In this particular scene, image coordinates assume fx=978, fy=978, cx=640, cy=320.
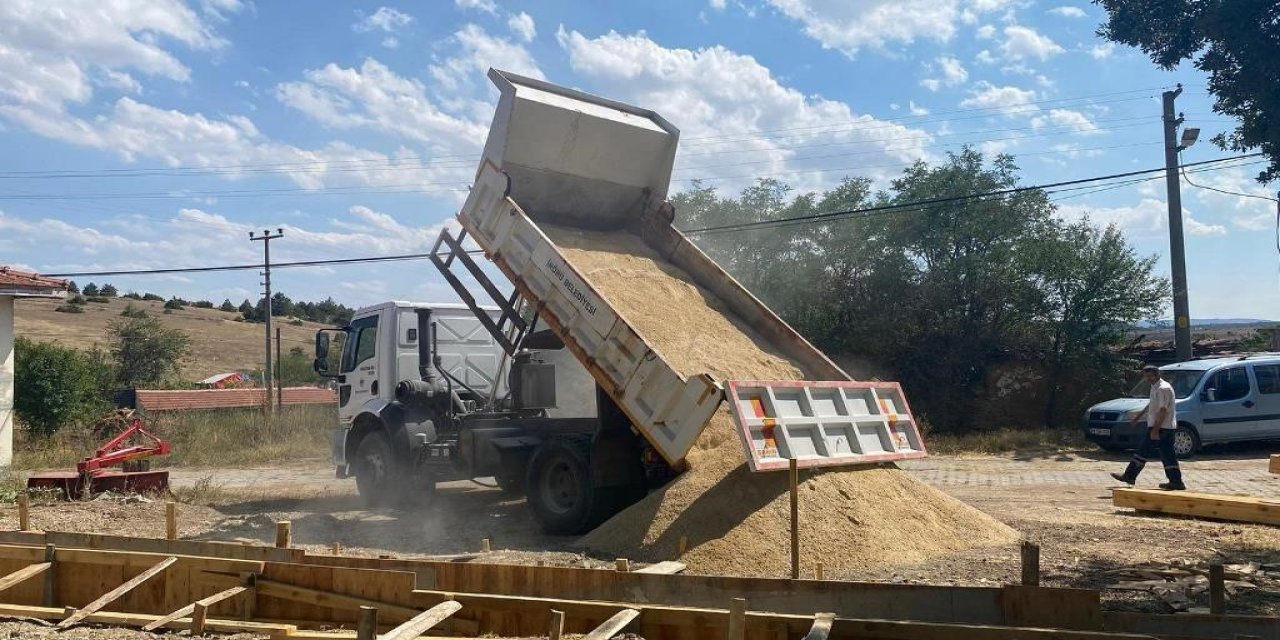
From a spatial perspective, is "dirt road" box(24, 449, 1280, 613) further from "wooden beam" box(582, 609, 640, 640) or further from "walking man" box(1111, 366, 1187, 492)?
"wooden beam" box(582, 609, 640, 640)

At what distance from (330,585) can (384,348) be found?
722 centimetres

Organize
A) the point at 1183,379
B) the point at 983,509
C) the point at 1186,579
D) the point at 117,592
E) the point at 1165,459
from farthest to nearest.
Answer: the point at 1183,379, the point at 1165,459, the point at 983,509, the point at 1186,579, the point at 117,592

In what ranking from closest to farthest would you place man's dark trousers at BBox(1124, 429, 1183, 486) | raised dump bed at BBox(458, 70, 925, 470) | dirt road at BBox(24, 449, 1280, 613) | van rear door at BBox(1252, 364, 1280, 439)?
dirt road at BBox(24, 449, 1280, 613) → raised dump bed at BBox(458, 70, 925, 470) → man's dark trousers at BBox(1124, 429, 1183, 486) → van rear door at BBox(1252, 364, 1280, 439)

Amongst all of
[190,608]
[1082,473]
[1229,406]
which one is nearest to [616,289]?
[190,608]

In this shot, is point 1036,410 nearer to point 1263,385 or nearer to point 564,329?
point 1263,385

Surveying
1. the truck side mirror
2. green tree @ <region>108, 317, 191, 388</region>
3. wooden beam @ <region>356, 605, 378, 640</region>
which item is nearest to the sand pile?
wooden beam @ <region>356, 605, 378, 640</region>

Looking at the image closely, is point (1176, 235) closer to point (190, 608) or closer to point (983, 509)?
point (983, 509)

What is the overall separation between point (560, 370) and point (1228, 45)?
7.03m

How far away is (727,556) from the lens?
305 inches

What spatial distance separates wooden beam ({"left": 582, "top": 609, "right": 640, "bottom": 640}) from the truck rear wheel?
470cm

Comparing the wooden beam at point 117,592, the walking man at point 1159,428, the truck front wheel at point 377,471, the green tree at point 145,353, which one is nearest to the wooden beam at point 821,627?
the wooden beam at point 117,592

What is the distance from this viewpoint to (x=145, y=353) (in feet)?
148

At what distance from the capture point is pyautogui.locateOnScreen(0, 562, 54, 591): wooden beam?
6273 millimetres

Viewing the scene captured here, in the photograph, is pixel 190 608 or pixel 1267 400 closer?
pixel 190 608
